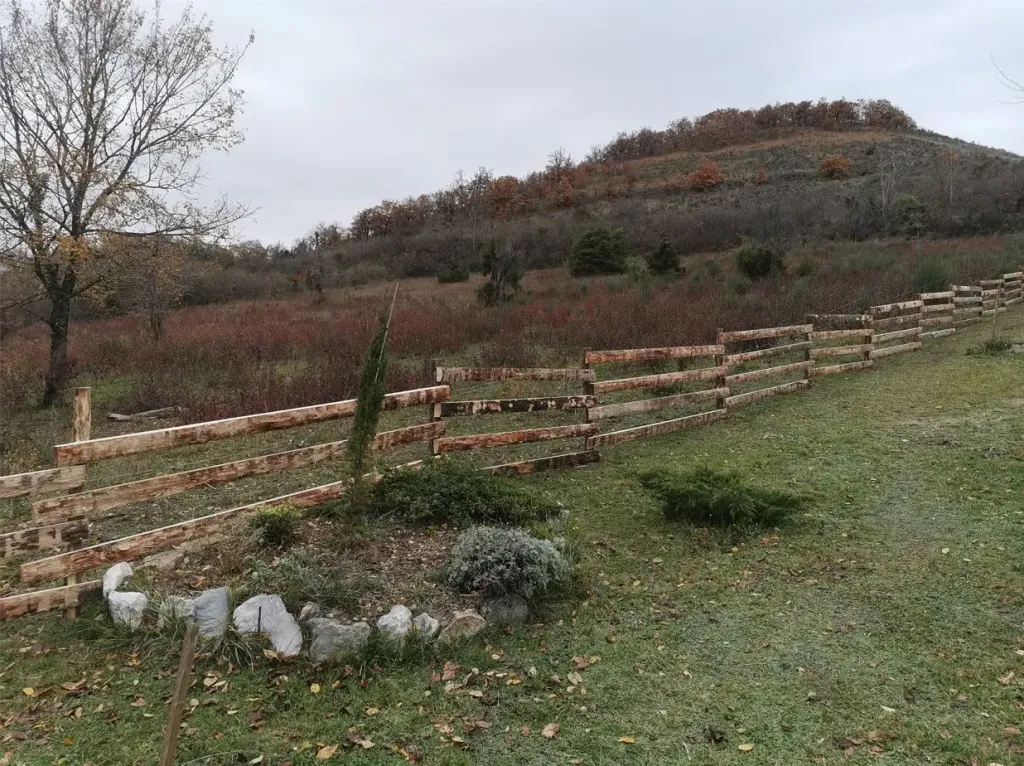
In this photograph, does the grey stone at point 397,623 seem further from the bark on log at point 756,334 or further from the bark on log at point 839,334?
the bark on log at point 839,334

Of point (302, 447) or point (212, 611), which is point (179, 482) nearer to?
point (212, 611)

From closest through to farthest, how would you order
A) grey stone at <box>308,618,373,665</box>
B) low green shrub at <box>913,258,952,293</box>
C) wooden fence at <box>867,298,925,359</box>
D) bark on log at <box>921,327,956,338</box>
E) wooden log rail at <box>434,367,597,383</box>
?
grey stone at <box>308,618,373,665</box>, wooden log rail at <box>434,367,597,383</box>, wooden fence at <box>867,298,925,359</box>, bark on log at <box>921,327,956,338</box>, low green shrub at <box>913,258,952,293</box>

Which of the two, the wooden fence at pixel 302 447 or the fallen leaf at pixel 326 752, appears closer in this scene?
the fallen leaf at pixel 326 752

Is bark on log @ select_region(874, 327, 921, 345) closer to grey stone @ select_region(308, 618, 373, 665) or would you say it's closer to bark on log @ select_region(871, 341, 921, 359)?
bark on log @ select_region(871, 341, 921, 359)

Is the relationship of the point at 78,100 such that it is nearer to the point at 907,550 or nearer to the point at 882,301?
the point at 907,550

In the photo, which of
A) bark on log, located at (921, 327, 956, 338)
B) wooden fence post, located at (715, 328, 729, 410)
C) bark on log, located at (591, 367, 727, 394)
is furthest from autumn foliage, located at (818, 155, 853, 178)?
bark on log, located at (591, 367, 727, 394)

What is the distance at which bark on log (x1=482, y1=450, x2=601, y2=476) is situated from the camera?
22.1 ft

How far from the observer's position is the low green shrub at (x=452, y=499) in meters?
4.99

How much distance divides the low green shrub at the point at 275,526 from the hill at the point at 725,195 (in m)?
33.7

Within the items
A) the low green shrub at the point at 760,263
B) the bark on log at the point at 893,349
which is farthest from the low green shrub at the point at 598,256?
the bark on log at the point at 893,349

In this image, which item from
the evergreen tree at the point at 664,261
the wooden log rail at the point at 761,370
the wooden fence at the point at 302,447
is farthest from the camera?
the evergreen tree at the point at 664,261

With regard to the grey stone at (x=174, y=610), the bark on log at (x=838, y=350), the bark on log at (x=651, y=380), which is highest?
the bark on log at (x=651, y=380)

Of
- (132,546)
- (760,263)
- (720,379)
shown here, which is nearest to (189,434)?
(132,546)

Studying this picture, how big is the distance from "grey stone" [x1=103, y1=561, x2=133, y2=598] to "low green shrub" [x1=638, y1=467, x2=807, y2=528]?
395 cm
